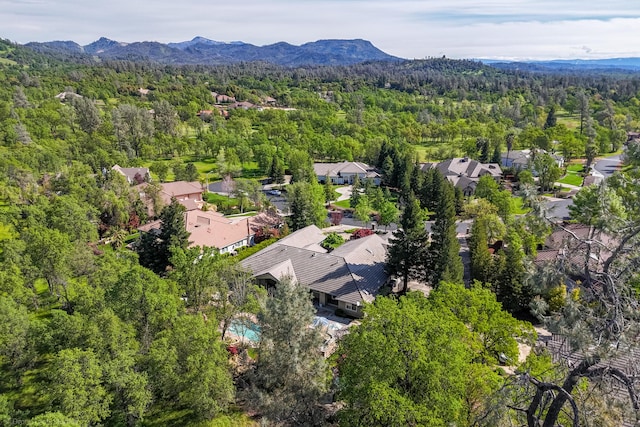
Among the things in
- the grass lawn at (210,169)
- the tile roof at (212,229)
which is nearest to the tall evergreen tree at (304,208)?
the tile roof at (212,229)

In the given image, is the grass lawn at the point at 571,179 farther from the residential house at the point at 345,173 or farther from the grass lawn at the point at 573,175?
the residential house at the point at 345,173

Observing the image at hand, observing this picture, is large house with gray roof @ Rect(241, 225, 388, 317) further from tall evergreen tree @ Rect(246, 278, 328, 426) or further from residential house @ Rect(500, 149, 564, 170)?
residential house @ Rect(500, 149, 564, 170)

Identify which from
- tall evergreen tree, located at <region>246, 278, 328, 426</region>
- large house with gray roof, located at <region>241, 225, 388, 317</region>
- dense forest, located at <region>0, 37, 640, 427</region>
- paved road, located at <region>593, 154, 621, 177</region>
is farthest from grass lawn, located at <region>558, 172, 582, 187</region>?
tall evergreen tree, located at <region>246, 278, 328, 426</region>

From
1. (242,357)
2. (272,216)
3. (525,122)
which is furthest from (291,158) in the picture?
(525,122)

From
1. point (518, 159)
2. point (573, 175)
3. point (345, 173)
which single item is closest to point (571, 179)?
point (573, 175)

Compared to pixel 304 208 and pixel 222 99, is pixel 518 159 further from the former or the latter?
pixel 222 99
